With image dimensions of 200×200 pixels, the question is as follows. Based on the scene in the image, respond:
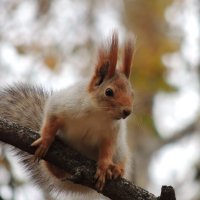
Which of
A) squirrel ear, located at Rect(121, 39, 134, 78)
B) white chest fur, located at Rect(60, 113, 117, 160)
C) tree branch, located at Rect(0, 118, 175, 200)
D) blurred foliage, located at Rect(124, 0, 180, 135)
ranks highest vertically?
blurred foliage, located at Rect(124, 0, 180, 135)

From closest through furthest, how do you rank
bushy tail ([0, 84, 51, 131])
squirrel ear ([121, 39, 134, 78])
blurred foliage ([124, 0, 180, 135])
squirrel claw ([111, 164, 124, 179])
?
squirrel claw ([111, 164, 124, 179]), squirrel ear ([121, 39, 134, 78]), bushy tail ([0, 84, 51, 131]), blurred foliage ([124, 0, 180, 135])

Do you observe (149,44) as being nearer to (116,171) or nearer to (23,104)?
(23,104)

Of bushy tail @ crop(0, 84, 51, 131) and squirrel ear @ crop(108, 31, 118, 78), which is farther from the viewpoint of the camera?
bushy tail @ crop(0, 84, 51, 131)

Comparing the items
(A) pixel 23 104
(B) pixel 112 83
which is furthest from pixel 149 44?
(B) pixel 112 83

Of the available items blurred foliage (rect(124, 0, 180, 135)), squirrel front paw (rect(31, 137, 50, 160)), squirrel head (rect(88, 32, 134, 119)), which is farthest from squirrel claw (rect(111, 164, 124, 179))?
blurred foliage (rect(124, 0, 180, 135))

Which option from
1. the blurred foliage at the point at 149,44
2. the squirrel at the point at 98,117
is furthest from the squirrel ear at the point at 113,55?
the blurred foliage at the point at 149,44

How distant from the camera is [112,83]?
121 inches

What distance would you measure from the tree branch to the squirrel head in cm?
34

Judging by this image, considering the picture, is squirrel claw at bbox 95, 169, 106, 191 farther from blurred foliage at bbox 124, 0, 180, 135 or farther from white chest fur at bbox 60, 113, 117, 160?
blurred foliage at bbox 124, 0, 180, 135

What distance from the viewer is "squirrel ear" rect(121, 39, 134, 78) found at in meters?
3.13

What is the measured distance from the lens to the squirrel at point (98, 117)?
2.89 m

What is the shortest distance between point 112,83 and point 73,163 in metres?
0.63

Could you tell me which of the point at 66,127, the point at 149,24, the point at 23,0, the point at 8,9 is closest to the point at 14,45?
the point at 8,9

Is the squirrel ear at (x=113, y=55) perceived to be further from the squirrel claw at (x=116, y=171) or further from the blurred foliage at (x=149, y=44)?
the blurred foliage at (x=149, y=44)
